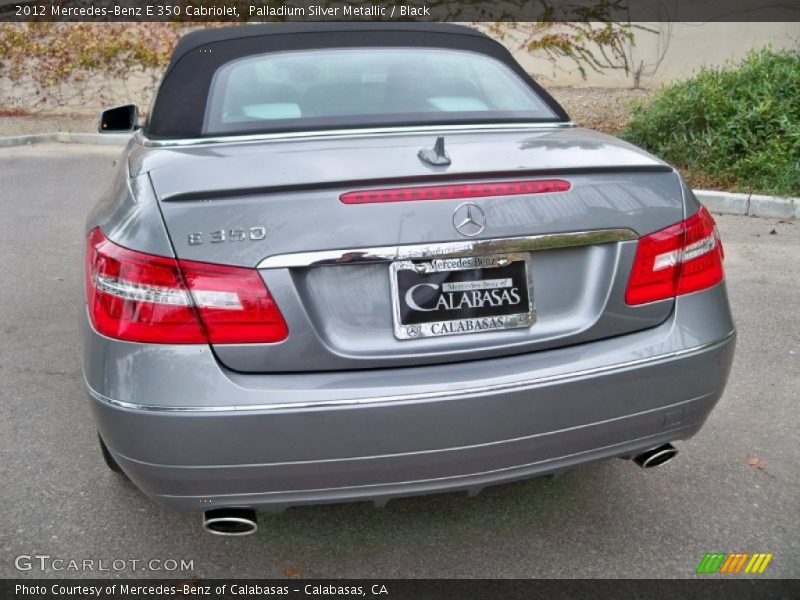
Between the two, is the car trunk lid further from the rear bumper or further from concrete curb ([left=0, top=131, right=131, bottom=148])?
concrete curb ([left=0, top=131, right=131, bottom=148])

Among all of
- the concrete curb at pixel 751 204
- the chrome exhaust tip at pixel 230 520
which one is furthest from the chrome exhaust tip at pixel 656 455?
the concrete curb at pixel 751 204

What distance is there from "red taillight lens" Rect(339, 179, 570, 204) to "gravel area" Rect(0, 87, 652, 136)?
26.8 ft

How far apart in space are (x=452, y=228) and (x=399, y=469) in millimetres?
661

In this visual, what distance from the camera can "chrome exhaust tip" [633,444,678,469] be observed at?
2580mm

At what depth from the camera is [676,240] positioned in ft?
7.95

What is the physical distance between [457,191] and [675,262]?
736mm

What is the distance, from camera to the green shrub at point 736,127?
7.73 metres

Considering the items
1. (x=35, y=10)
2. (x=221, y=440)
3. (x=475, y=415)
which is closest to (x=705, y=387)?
(x=475, y=415)

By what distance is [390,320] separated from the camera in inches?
85.1

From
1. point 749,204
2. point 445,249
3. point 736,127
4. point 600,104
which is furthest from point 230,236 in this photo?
point 600,104

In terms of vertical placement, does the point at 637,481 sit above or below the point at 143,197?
below

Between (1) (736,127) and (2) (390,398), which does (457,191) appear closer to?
(2) (390,398)

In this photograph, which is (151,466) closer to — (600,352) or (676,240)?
(600,352)

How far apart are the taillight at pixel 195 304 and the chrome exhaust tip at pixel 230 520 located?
1.67 ft
